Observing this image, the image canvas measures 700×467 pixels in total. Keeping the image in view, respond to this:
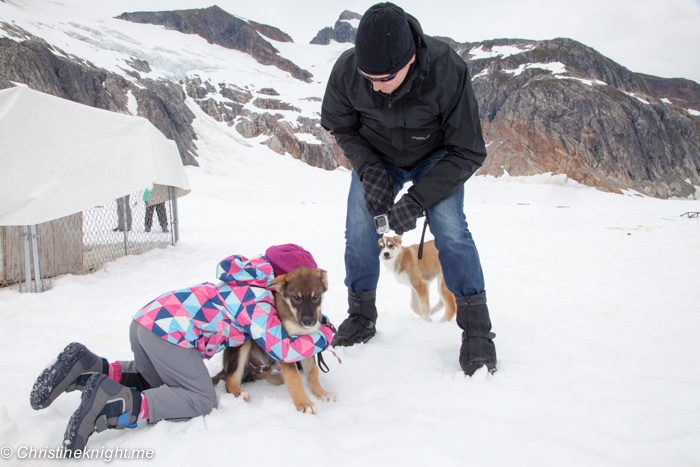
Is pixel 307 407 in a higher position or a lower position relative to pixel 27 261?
higher

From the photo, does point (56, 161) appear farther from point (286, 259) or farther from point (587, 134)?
point (587, 134)

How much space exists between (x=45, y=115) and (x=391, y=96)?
4160mm

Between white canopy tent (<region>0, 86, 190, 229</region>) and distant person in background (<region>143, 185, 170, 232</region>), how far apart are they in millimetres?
2524

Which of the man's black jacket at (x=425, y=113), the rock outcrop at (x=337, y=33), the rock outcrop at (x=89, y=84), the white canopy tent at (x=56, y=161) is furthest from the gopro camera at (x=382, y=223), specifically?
the rock outcrop at (x=337, y=33)

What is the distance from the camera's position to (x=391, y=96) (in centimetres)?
233

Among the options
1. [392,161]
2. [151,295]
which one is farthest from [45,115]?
[392,161]

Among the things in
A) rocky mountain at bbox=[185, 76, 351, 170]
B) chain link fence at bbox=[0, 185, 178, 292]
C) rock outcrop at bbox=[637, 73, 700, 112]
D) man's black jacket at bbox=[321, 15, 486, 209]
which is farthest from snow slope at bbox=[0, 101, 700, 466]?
rock outcrop at bbox=[637, 73, 700, 112]

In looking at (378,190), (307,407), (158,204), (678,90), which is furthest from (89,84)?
(678,90)

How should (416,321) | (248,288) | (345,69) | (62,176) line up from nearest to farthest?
(248,288) → (345,69) → (416,321) → (62,176)

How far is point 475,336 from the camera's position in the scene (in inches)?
89.7

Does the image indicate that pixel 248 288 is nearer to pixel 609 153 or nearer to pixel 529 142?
pixel 529 142

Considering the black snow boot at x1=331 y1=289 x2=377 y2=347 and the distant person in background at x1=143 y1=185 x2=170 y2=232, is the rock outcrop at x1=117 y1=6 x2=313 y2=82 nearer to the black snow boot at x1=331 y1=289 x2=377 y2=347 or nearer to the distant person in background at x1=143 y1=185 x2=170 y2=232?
the distant person in background at x1=143 y1=185 x2=170 y2=232

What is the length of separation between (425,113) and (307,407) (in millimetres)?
1927

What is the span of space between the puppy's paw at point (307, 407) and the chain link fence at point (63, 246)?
3753 mm
